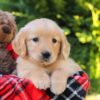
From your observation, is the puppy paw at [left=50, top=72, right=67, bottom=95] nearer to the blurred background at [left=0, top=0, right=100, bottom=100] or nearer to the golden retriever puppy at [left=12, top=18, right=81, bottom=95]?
the golden retriever puppy at [left=12, top=18, right=81, bottom=95]

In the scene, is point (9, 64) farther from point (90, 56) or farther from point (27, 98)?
point (90, 56)

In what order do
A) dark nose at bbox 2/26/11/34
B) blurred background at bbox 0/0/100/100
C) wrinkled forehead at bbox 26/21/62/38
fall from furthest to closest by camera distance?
blurred background at bbox 0/0/100/100, dark nose at bbox 2/26/11/34, wrinkled forehead at bbox 26/21/62/38

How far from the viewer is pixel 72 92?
7.75 feet

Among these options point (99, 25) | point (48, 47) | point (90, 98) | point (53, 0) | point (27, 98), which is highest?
point (48, 47)

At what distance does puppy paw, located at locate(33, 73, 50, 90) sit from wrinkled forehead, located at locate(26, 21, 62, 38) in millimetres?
222

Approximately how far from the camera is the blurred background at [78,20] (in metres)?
6.98

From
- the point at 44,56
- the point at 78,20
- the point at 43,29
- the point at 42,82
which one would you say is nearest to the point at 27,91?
the point at 42,82

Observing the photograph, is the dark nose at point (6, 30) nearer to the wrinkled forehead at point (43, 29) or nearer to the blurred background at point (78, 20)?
the wrinkled forehead at point (43, 29)

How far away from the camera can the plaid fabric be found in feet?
7.57

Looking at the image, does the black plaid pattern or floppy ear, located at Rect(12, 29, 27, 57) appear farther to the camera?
floppy ear, located at Rect(12, 29, 27, 57)

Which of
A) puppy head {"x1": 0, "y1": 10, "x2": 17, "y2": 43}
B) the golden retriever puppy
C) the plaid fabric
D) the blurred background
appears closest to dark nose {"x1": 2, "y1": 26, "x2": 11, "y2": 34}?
puppy head {"x1": 0, "y1": 10, "x2": 17, "y2": 43}

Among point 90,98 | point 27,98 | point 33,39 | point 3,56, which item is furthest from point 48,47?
point 90,98

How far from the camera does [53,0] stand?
23.4 feet

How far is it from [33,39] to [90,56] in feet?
15.2
